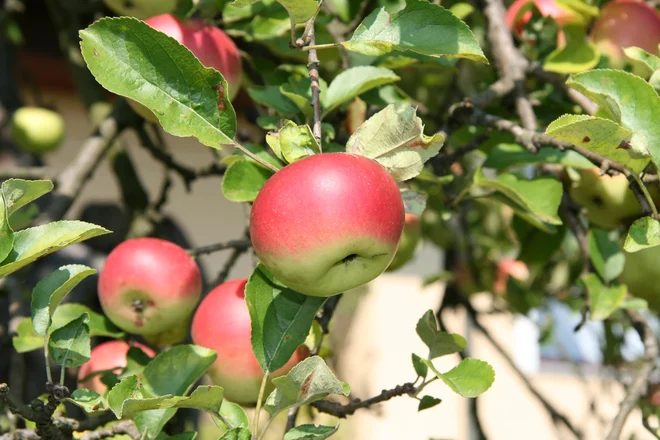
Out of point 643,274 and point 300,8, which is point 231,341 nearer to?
point 300,8

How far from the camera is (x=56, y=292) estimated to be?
63cm

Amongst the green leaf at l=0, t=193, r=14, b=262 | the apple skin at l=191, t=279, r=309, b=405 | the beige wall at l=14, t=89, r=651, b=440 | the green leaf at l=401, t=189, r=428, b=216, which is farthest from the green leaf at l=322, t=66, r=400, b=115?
the beige wall at l=14, t=89, r=651, b=440

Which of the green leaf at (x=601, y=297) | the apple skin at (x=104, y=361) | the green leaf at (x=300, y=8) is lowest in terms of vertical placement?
the apple skin at (x=104, y=361)

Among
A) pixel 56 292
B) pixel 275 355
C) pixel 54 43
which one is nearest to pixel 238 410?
pixel 275 355

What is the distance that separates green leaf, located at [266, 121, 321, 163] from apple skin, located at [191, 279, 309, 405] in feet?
0.64

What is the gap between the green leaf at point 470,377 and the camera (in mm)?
610

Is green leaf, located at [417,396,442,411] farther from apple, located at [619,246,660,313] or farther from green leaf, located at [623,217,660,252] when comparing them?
apple, located at [619,246,660,313]

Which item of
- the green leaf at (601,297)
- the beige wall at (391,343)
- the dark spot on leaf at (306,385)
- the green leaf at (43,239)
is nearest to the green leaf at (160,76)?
the green leaf at (43,239)

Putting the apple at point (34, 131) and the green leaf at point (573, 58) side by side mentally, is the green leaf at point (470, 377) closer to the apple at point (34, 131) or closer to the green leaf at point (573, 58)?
the green leaf at point (573, 58)

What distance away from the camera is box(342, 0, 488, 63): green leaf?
621 millimetres

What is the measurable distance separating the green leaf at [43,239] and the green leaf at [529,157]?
464 mm

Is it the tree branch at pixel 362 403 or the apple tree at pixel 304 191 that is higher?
the apple tree at pixel 304 191

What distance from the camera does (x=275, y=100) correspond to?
77 centimetres

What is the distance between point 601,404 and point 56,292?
3084 millimetres
